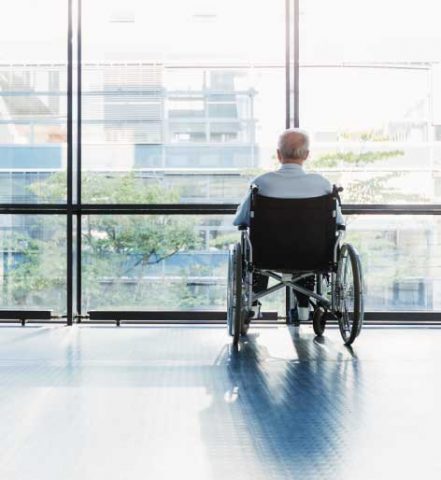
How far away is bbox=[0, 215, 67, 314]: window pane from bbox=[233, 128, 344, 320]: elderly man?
4.38 feet

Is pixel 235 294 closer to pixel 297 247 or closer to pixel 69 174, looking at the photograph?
pixel 297 247

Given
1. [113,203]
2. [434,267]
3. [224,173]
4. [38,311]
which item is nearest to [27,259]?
[38,311]

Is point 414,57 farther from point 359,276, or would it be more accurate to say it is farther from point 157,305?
point 157,305

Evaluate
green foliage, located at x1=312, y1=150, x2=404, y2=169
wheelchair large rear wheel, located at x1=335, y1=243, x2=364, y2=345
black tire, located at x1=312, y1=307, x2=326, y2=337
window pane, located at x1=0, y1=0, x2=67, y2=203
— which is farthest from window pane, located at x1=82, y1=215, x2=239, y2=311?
wheelchair large rear wheel, located at x1=335, y1=243, x2=364, y2=345

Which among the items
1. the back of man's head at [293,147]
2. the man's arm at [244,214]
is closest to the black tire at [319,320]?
the man's arm at [244,214]

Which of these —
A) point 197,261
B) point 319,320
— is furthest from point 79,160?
point 319,320

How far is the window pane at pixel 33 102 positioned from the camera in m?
3.76

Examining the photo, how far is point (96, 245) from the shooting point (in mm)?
3762

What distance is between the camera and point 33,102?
12.6ft

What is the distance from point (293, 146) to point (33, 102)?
177cm

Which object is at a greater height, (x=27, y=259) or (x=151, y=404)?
(x=27, y=259)

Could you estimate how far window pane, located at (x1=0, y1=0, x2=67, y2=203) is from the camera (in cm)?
376

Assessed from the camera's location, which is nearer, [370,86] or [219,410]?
[219,410]

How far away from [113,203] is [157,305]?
2.23 feet
